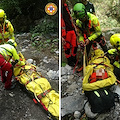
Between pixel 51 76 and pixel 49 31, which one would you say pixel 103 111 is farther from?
pixel 49 31

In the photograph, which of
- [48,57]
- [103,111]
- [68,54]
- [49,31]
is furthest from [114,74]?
[49,31]

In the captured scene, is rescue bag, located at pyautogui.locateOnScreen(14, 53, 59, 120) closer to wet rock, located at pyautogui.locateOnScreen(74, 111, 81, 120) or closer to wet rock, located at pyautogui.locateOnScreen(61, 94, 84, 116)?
wet rock, located at pyautogui.locateOnScreen(61, 94, 84, 116)

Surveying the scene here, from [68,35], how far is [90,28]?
0.49m

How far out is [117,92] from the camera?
8.47ft

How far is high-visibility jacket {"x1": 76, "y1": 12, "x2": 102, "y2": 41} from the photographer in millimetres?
2988

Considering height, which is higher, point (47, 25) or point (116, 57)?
point (47, 25)

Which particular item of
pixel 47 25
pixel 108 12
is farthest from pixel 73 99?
pixel 108 12

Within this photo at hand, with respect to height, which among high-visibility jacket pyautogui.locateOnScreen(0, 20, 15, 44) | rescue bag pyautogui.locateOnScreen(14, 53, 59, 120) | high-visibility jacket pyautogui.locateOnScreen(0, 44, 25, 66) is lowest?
rescue bag pyautogui.locateOnScreen(14, 53, 59, 120)

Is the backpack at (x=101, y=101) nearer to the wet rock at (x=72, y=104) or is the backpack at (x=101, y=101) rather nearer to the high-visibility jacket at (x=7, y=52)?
the wet rock at (x=72, y=104)

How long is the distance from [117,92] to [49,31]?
12.3ft

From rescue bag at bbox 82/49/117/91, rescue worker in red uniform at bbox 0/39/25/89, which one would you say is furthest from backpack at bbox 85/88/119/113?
rescue worker in red uniform at bbox 0/39/25/89

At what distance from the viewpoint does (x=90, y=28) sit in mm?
3135

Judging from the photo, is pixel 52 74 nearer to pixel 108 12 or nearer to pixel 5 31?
pixel 5 31

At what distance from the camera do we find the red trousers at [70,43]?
328cm
